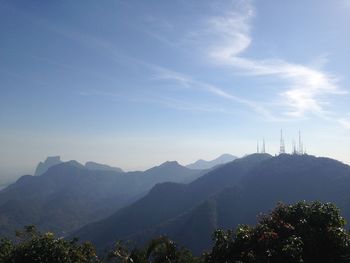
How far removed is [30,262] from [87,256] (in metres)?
5.80

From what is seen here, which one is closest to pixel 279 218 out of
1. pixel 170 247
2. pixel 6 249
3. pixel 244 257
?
pixel 244 257

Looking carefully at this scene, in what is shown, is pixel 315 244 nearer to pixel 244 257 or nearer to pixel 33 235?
pixel 244 257

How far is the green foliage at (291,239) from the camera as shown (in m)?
18.9

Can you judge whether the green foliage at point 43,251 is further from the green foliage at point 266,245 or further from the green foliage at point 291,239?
the green foliage at point 291,239

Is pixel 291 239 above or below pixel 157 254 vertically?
above

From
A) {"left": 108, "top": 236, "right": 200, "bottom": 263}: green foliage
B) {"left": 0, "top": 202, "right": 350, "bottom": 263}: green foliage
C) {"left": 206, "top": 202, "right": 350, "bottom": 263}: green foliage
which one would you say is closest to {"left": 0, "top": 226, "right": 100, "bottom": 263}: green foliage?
{"left": 0, "top": 202, "right": 350, "bottom": 263}: green foliage

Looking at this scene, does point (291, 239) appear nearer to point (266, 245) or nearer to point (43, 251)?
point (266, 245)

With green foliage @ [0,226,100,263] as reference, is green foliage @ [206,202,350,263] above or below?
above

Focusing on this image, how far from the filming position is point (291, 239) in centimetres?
1883

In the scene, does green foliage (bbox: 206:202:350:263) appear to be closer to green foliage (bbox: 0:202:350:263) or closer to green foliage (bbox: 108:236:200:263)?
green foliage (bbox: 0:202:350:263)

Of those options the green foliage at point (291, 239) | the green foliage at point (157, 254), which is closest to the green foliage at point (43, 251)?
the green foliage at point (157, 254)

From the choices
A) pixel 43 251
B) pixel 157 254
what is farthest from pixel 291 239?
pixel 43 251

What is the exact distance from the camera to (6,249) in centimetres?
2989

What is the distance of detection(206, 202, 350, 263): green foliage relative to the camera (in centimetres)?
1889
